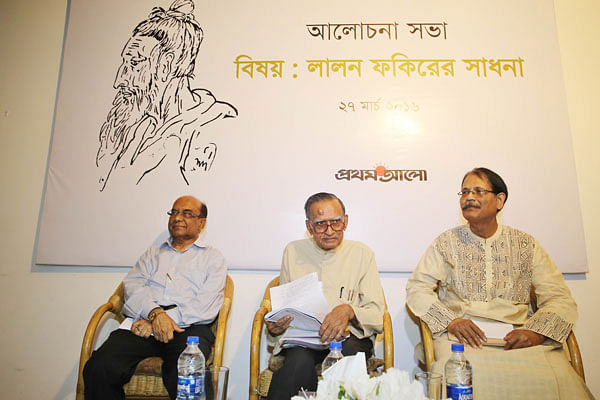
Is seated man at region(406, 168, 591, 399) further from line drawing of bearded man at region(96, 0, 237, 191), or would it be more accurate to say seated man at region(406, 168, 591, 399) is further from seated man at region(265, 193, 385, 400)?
line drawing of bearded man at region(96, 0, 237, 191)

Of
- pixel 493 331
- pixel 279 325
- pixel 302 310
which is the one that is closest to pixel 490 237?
pixel 493 331

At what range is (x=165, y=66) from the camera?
3.55 metres

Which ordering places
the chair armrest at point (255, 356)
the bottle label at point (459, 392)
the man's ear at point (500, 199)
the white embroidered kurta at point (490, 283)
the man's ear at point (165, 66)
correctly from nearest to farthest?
the bottle label at point (459, 392), the chair armrest at point (255, 356), the white embroidered kurta at point (490, 283), the man's ear at point (500, 199), the man's ear at point (165, 66)

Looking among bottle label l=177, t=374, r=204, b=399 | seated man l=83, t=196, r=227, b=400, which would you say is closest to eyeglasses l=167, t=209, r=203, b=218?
seated man l=83, t=196, r=227, b=400

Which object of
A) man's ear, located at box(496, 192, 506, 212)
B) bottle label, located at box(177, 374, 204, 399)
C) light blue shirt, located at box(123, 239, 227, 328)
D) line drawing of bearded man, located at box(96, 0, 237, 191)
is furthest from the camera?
line drawing of bearded man, located at box(96, 0, 237, 191)

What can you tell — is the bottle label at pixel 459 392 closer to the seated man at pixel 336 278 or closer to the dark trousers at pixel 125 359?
the seated man at pixel 336 278

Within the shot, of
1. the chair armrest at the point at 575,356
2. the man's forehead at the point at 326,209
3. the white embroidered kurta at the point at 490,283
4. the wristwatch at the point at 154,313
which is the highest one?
the man's forehead at the point at 326,209

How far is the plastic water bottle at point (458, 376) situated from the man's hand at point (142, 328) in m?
1.68

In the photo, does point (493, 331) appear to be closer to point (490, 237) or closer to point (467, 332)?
point (467, 332)

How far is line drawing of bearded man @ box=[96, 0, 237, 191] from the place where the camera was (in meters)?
3.37

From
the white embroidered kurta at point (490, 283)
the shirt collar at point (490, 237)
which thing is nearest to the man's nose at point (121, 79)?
the white embroidered kurta at point (490, 283)

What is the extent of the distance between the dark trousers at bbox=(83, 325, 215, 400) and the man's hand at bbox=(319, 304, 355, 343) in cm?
74

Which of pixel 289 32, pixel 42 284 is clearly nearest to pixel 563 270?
pixel 289 32

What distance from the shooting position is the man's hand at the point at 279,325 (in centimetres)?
234
